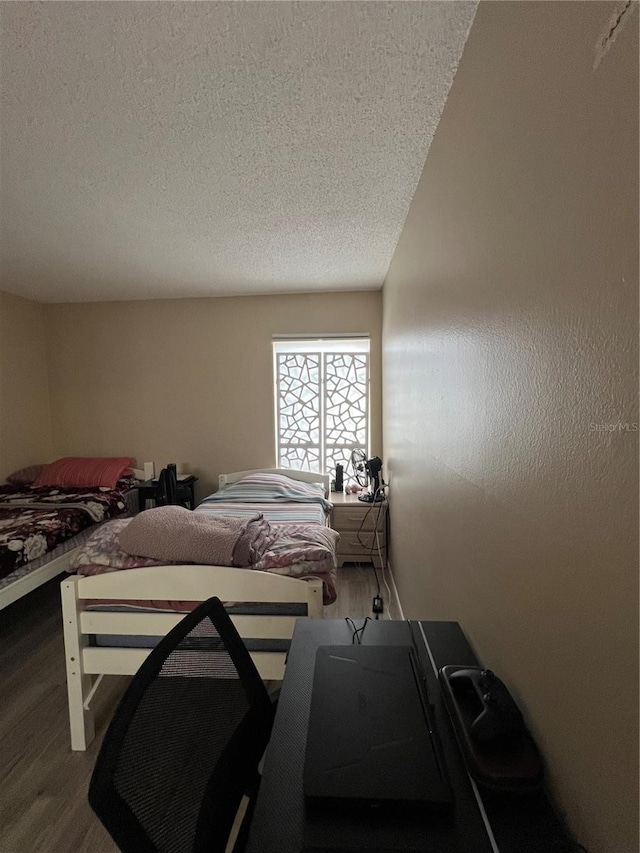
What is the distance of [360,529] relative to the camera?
3068 mm

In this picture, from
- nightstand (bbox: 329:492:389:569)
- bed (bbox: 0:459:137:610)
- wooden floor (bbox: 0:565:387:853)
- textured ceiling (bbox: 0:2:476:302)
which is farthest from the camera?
nightstand (bbox: 329:492:389:569)

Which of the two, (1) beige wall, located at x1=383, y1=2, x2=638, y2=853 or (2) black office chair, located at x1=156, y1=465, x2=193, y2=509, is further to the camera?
(2) black office chair, located at x1=156, y1=465, x2=193, y2=509

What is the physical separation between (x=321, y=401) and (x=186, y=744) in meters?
3.06

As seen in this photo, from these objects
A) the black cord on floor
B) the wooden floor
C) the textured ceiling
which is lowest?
the wooden floor

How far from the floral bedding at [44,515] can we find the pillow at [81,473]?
107 mm

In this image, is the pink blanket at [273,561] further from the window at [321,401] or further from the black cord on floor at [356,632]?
the window at [321,401]

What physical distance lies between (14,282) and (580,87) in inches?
154

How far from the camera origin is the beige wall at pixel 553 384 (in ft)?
1.45

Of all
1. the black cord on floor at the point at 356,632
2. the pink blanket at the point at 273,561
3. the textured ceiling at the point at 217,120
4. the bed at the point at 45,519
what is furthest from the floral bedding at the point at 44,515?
the black cord on floor at the point at 356,632

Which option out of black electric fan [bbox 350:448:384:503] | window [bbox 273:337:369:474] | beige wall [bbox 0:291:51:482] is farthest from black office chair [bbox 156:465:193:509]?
black electric fan [bbox 350:448:384:503]

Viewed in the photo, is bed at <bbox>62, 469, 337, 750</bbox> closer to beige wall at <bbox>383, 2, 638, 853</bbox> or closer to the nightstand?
beige wall at <bbox>383, 2, 638, 853</bbox>

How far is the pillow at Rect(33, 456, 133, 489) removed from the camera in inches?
131

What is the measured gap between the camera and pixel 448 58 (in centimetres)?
105

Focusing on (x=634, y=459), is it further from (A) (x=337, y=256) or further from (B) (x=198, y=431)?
(B) (x=198, y=431)
